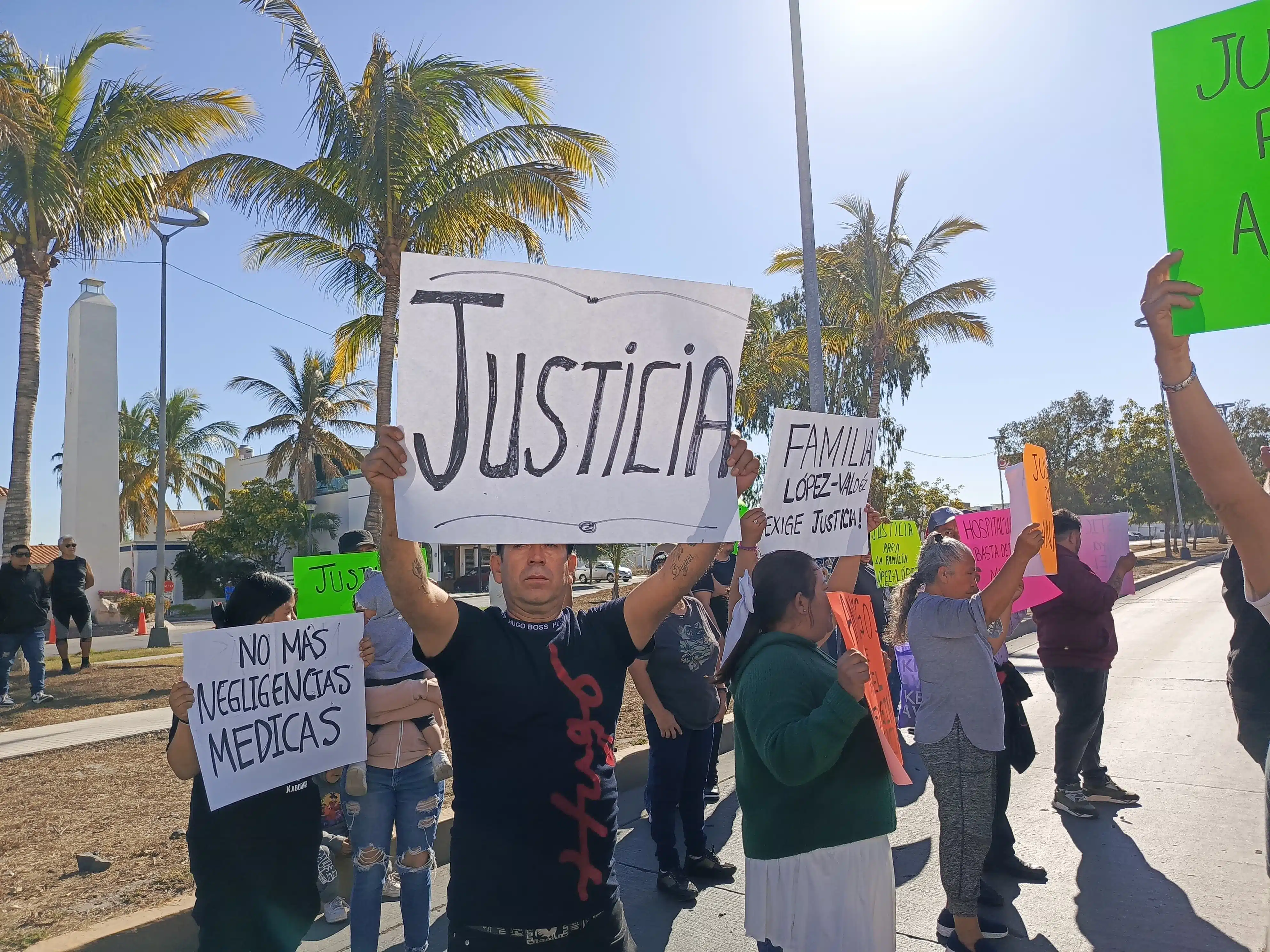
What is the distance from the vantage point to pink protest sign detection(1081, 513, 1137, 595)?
6578 mm

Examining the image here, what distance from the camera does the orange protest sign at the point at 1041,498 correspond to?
4.34 metres

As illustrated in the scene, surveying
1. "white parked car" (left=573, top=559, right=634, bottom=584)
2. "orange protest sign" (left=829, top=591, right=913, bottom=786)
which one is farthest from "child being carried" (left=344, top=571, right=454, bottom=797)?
"white parked car" (left=573, top=559, right=634, bottom=584)

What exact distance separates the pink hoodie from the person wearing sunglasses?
7.69m

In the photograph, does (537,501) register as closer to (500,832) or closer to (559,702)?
(559,702)

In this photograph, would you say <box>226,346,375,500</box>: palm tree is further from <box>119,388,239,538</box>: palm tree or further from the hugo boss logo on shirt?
the hugo boss logo on shirt

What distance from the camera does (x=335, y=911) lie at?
4340 mm

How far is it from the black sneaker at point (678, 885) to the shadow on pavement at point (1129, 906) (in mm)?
1829

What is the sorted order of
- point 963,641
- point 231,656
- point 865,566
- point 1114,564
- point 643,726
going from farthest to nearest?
point 643,726 < point 865,566 < point 1114,564 < point 963,641 < point 231,656

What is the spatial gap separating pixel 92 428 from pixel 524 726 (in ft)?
79.6

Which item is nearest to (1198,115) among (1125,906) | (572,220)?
(1125,906)

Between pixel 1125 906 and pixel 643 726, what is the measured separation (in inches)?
183

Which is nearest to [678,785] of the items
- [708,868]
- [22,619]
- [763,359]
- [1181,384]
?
[708,868]

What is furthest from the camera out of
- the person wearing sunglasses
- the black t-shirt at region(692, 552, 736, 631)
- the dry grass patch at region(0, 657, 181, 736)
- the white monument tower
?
the white monument tower

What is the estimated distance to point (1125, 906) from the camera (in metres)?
4.19
